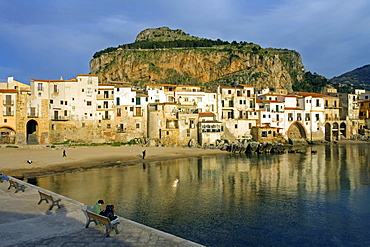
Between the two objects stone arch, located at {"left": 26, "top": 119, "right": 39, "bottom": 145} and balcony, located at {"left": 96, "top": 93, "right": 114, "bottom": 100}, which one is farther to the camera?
balcony, located at {"left": 96, "top": 93, "right": 114, "bottom": 100}

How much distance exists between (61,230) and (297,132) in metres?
75.5

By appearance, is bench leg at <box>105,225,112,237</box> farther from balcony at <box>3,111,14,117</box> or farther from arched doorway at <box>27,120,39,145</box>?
balcony at <box>3,111,14,117</box>

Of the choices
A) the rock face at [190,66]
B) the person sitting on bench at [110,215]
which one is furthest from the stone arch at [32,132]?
the rock face at [190,66]

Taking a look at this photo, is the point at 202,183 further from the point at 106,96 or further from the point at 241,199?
the point at 106,96

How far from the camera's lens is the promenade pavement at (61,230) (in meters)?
10.9

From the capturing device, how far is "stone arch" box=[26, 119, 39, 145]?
56.6m

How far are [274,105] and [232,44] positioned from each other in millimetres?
87123

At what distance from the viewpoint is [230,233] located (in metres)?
Answer: 16.5

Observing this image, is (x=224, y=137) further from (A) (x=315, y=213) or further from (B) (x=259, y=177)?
(A) (x=315, y=213)

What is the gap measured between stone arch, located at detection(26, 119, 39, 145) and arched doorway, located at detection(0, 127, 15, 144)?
2.97 metres

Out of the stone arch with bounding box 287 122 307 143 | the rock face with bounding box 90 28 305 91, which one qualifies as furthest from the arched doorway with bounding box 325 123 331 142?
the rock face with bounding box 90 28 305 91

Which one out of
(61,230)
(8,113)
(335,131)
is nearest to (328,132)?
(335,131)

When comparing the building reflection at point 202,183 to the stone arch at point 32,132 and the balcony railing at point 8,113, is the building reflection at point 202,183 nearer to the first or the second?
the stone arch at point 32,132

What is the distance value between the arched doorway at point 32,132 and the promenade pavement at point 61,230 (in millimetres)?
44879
